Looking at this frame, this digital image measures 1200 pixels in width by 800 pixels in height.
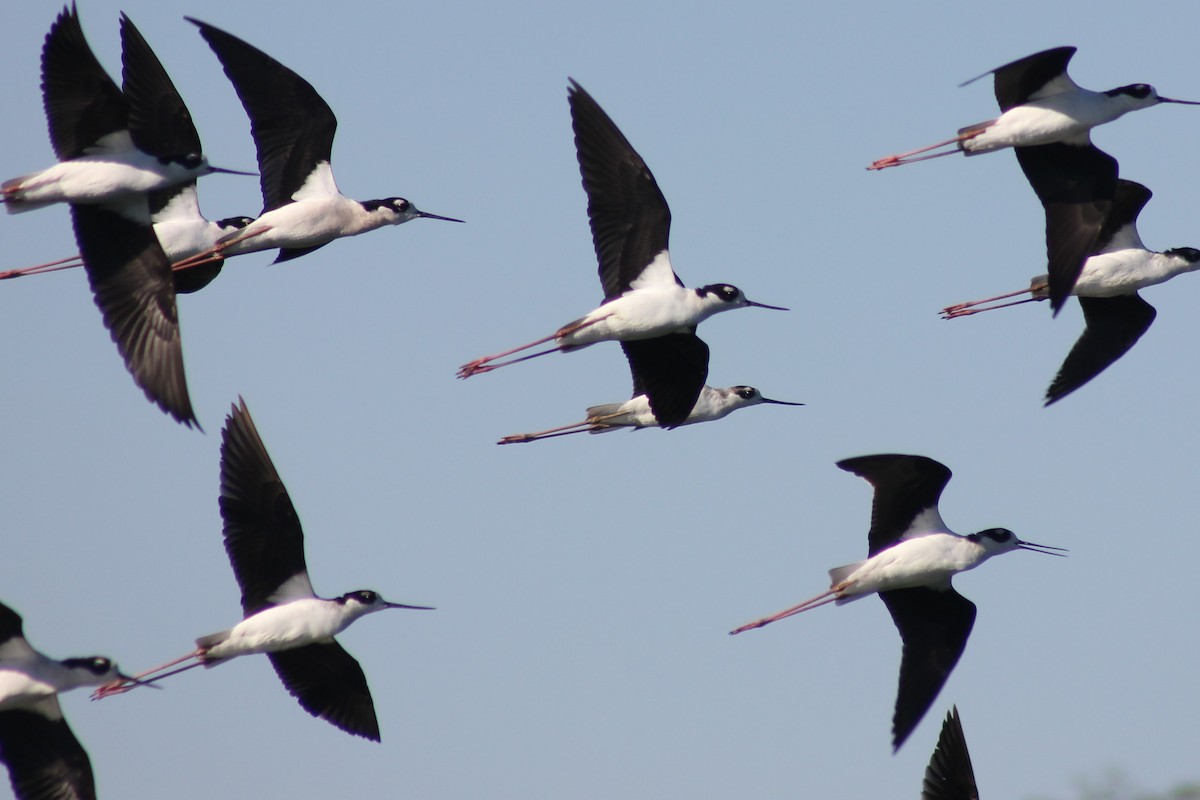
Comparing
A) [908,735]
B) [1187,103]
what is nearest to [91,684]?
[908,735]

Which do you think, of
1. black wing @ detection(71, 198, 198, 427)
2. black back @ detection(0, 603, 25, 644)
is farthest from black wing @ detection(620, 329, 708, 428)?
black back @ detection(0, 603, 25, 644)

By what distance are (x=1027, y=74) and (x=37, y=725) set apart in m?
8.34

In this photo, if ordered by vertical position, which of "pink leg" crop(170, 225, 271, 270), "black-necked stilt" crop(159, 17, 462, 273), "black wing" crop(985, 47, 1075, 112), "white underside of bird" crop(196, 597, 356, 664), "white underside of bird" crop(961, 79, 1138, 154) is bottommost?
"white underside of bird" crop(196, 597, 356, 664)

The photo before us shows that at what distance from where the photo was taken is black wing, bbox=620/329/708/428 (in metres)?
16.6

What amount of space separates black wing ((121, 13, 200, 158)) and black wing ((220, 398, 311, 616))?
89.1 inches

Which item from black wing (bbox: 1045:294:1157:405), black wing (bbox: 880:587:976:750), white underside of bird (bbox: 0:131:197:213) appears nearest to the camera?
white underside of bird (bbox: 0:131:197:213)

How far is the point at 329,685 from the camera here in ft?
52.5

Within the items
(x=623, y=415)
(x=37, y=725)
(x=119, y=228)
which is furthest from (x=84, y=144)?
(x=623, y=415)

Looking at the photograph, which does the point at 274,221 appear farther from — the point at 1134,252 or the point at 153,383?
the point at 1134,252

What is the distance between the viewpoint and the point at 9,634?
49.3 feet

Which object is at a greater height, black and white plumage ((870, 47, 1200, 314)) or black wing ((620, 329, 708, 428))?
black and white plumage ((870, 47, 1200, 314))

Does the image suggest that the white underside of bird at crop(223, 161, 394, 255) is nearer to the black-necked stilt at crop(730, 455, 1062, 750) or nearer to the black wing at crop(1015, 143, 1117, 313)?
the black-necked stilt at crop(730, 455, 1062, 750)

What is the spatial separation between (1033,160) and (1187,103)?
1.55 metres

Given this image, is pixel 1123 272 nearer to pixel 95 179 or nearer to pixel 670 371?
pixel 670 371
